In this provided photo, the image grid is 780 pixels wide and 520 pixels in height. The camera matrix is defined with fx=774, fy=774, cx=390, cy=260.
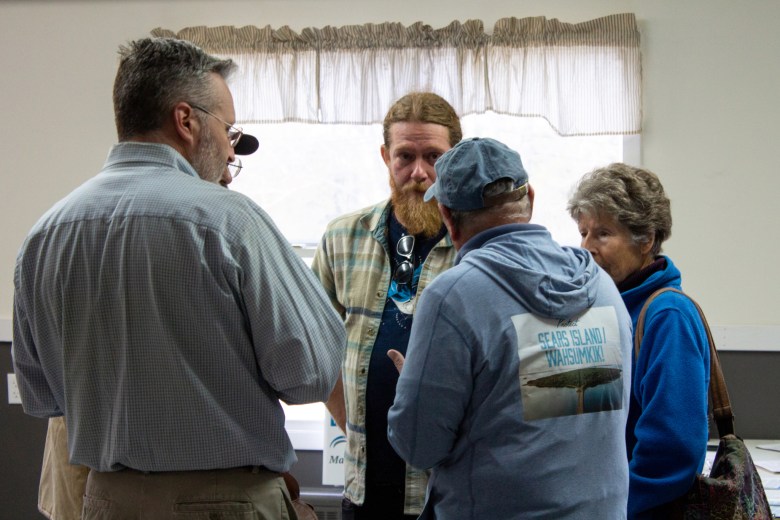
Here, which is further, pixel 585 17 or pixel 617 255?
pixel 585 17

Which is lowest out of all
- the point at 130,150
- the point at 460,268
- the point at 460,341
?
the point at 460,341

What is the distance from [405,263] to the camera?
1951 millimetres

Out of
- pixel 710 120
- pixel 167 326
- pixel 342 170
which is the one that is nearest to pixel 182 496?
pixel 167 326

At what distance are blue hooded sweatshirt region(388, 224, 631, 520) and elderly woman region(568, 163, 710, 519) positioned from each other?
0.21 m

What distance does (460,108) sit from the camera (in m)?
3.21

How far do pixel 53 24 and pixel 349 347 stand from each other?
239 centimetres

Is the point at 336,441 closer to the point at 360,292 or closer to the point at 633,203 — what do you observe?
the point at 360,292

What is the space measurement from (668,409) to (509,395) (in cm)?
43

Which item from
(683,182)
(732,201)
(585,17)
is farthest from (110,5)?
(732,201)

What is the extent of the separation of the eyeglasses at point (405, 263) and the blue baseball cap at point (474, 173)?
526 mm

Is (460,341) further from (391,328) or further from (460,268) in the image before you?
(391,328)

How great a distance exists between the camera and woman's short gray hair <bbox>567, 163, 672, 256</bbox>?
180cm

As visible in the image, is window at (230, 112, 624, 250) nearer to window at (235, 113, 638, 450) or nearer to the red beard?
window at (235, 113, 638, 450)

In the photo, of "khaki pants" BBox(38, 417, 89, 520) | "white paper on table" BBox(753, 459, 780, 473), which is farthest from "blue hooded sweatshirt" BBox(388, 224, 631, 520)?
"white paper on table" BBox(753, 459, 780, 473)
